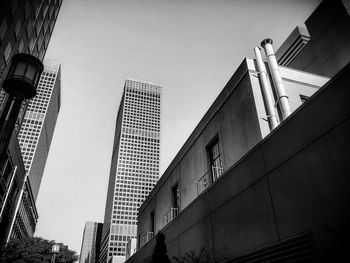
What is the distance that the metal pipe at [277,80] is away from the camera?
11102 millimetres

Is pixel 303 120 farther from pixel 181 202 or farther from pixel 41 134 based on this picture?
pixel 41 134

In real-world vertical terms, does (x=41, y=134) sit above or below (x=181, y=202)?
above

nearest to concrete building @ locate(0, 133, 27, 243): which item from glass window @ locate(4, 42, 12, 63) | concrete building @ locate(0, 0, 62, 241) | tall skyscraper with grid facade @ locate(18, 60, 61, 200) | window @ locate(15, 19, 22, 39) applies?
concrete building @ locate(0, 0, 62, 241)

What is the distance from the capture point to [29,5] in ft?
110

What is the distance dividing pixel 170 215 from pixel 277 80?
10961mm

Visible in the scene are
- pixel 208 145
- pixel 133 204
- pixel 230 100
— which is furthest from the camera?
pixel 133 204

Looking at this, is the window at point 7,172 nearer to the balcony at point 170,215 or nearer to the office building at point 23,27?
the office building at point 23,27

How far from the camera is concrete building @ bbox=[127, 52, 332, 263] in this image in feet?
25.1

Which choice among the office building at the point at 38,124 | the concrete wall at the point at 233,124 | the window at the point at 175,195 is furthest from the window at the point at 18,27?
the office building at the point at 38,124

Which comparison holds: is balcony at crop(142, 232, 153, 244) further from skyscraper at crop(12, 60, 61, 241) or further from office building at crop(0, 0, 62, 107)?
skyscraper at crop(12, 60, 61, 241)

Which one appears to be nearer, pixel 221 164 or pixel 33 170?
pixel 221 164

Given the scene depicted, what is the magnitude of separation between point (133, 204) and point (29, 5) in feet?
538

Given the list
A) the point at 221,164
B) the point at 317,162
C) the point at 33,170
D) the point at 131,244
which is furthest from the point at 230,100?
the point at 33,170

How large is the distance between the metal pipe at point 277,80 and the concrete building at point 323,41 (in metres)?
4.73
